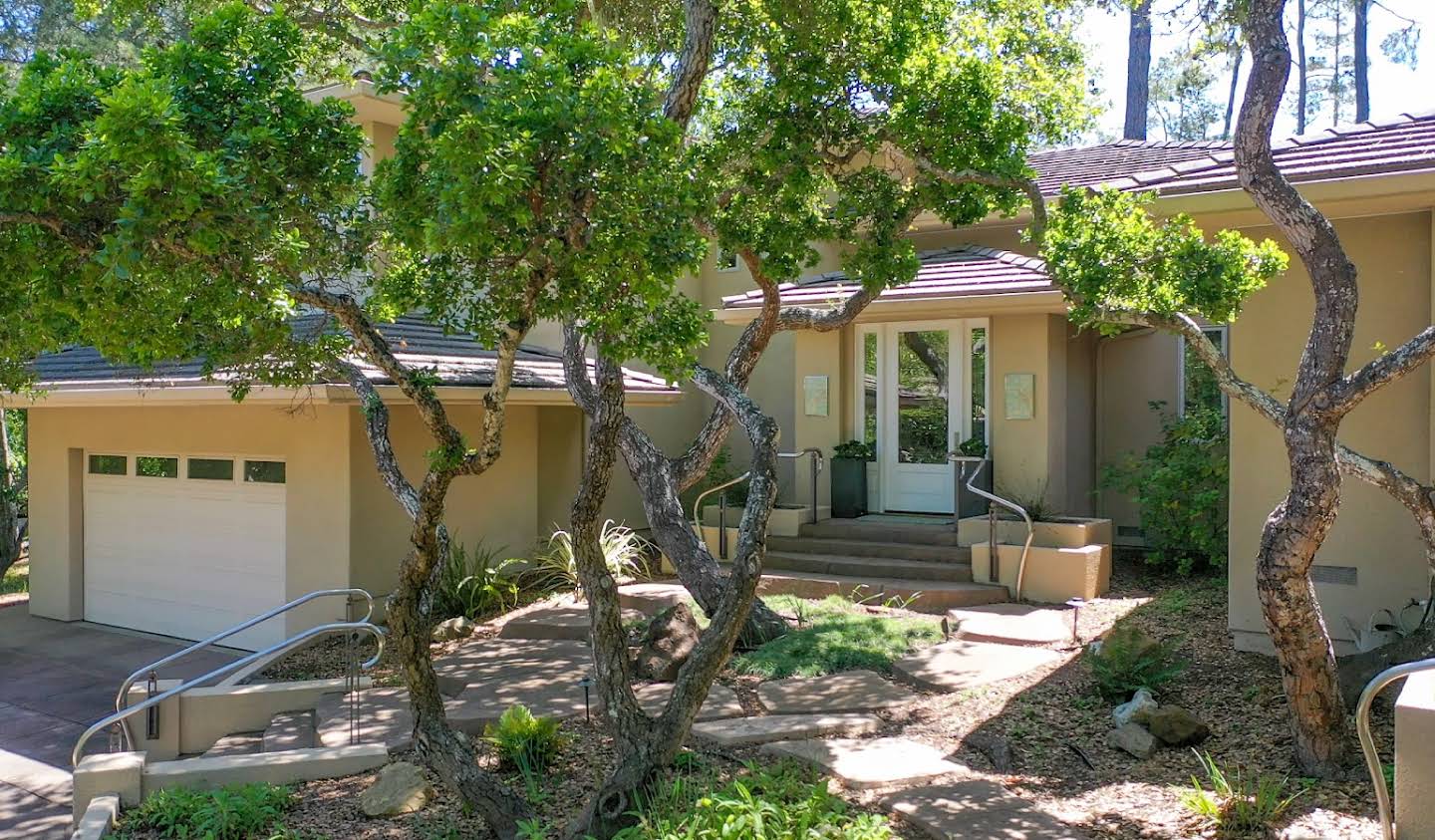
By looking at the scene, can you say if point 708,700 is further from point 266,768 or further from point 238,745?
point 238,745

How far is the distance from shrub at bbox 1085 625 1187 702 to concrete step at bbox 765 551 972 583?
4159 mm

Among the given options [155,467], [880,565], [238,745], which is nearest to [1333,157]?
[880,565]

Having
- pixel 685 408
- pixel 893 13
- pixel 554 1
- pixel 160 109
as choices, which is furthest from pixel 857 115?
pixel 685 408

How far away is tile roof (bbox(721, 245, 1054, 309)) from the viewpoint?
12.1 meters

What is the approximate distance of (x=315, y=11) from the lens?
11703 mm

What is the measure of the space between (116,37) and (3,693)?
15.6m

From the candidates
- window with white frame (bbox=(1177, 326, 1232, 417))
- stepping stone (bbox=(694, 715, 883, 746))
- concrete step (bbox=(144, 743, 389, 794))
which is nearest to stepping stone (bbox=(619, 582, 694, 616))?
stepping stone (bbox=(694, 715, 883, 746))

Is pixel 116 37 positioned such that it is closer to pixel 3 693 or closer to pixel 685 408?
pixel 685 408

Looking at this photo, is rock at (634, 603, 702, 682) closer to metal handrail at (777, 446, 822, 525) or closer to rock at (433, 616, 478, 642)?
rock at (433, 616, 478, 642)

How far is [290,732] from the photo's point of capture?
7.89 meters

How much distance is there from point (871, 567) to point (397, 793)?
6.77 metres

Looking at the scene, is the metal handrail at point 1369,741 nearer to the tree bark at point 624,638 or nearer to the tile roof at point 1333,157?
the tree bark at point 624,638

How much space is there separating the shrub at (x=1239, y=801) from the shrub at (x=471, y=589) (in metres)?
7.80

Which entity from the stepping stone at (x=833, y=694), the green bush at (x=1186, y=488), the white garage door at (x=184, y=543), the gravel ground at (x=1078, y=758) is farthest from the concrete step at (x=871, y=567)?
the white garage door at (x=184, y=543)
